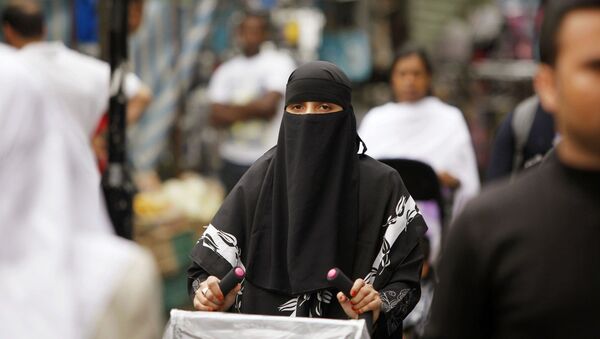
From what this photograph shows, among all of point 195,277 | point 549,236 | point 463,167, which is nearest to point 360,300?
point 195,277

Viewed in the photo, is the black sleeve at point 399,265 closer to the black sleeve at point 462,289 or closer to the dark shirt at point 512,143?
the black sleeve at point 462,289

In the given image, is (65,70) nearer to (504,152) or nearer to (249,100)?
(504,152)

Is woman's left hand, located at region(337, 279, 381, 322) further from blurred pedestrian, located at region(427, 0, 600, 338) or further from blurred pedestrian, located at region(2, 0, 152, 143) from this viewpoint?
blurred pedestrian, located at region(2, 0, 152, 143)

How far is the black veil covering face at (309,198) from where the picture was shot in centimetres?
465

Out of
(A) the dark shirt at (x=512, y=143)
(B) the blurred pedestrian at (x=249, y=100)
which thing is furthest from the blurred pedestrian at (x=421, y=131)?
(B) the blurred pedestrian at (x=249, y=100)

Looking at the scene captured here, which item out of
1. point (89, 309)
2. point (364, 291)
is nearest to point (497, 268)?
point (89, 309)

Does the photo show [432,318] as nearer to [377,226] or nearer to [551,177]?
[551,177]

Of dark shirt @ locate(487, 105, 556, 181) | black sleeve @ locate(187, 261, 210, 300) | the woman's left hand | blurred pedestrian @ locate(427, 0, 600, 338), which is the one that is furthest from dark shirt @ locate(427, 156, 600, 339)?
dark shirt @ locate(487, 105, 556, 181)

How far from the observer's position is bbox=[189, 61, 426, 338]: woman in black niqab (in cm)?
464

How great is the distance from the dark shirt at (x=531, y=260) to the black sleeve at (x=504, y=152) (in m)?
4.09

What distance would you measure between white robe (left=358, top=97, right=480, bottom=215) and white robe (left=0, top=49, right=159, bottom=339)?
4.91 m

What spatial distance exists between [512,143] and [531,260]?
4.22 m

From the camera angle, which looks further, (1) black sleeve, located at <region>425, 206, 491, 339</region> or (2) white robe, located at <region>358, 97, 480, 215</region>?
(2) white robe, located at <region>358, 97, 480, 215</region>

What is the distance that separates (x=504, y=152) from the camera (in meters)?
6.98
